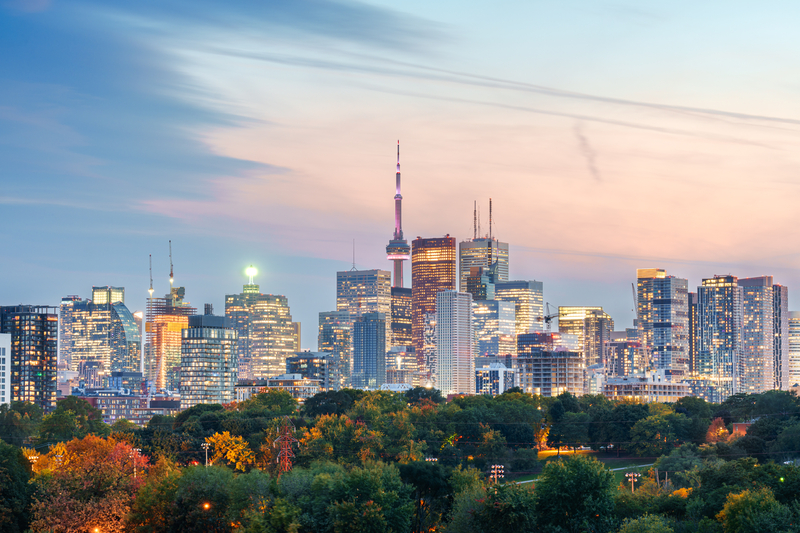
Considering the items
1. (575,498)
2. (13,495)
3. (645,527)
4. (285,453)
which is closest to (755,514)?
(645,527)

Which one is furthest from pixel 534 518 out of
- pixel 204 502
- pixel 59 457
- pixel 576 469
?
pixel 59 457

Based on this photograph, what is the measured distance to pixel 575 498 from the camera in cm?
8762

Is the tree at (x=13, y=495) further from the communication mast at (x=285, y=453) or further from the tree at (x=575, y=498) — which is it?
the tree at (x=575, y=498)

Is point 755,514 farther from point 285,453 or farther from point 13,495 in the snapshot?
point 285,453

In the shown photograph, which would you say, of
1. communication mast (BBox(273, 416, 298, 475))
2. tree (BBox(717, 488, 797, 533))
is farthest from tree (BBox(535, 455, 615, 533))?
communication mast (BBox(273, 416, 298, 475))

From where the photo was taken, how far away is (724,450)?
14400 cm

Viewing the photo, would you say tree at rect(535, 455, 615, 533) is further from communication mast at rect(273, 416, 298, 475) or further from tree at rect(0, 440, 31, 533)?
communication mast at rect(273, 416, 298, 475)

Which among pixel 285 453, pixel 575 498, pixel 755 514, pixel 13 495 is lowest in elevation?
pixel 285 453

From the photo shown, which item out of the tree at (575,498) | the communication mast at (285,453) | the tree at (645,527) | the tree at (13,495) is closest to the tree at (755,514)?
the tree at (645,527)

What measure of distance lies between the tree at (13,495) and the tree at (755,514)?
59886mm

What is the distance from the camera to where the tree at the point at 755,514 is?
7838 centimetres

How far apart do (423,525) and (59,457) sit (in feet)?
181

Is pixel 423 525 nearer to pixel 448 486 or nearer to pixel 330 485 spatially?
pixel 448 486

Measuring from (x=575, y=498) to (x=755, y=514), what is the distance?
14855 mm
